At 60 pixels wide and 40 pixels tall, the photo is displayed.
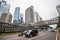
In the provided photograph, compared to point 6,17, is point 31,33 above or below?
below

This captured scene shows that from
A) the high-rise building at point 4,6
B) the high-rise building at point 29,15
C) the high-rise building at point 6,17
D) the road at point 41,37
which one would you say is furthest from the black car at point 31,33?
the high-rise building at point 4,6

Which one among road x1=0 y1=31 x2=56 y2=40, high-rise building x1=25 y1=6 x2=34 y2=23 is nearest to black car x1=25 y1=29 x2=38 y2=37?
road x1=0 y1=31 x2=56 y2=40

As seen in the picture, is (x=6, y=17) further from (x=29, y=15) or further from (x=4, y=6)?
(x=29, y=15)

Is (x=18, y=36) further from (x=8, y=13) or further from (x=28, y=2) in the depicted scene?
(x=28, y=2)

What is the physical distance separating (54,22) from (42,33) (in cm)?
28

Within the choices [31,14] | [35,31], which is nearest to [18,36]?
[35,31]

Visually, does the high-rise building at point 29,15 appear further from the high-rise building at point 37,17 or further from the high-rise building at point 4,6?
the high-rise building at point 4,6

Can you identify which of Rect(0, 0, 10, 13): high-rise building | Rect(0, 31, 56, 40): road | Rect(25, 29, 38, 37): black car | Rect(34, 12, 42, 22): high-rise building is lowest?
Rect(0, 31, 56, 40): road

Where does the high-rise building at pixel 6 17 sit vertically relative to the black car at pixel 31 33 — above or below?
above

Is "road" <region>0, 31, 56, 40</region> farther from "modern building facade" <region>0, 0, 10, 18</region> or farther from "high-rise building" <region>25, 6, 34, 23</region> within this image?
"modern building facade" <region>0, 0, 10, 18</region>

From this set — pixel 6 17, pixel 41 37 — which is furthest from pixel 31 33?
pixel 6 17

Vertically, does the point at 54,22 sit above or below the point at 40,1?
below

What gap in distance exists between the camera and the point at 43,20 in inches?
71.5

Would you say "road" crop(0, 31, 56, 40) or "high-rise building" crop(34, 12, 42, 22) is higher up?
"high-rise building" crop(34, 12, 42, 22)
